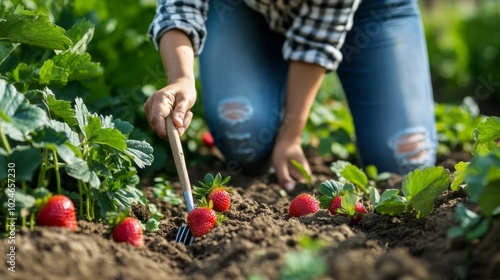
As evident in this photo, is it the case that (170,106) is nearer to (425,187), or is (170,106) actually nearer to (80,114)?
(80,114)

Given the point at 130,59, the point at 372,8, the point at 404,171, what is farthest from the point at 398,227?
the point at 130,59

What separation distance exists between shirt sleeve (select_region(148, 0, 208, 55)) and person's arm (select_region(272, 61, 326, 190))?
0.51 metres

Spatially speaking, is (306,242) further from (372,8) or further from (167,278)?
(372,8)

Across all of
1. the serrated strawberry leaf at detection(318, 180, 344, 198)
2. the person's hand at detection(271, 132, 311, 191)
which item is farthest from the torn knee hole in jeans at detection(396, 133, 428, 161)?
the serrated strawberry leaf at detection(318, 180, 344, 198)

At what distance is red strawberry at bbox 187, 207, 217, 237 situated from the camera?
2.04m

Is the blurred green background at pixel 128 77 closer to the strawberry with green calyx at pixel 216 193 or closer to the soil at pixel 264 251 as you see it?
the strawberry with green calyx at pixel 216 193

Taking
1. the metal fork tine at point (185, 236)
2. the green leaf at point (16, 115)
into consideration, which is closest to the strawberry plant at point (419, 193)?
the metal fork tine at point (185, 236)

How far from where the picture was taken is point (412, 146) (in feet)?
10.7

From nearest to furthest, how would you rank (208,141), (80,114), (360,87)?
1. (80,114)
2. (360,87)
3. (208,141)

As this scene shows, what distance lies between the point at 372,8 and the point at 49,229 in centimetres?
201

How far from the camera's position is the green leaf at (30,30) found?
2.11 metres

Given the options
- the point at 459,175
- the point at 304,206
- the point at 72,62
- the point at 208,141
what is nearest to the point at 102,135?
the point at 72,62

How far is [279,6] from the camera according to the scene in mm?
3098

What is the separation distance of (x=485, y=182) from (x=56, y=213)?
3.43 ft
